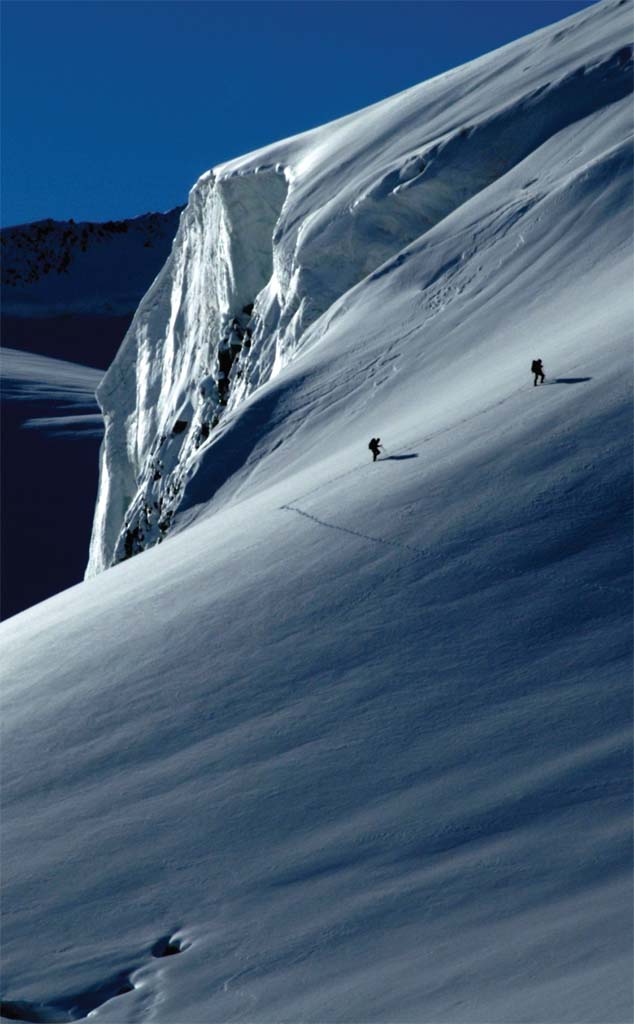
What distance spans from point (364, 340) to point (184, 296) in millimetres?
11357

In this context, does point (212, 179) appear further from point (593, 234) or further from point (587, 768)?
point (587, 768)

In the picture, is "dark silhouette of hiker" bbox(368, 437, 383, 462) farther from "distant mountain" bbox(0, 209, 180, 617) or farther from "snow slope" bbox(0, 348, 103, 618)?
"distant mountain" bbox(0, 209, 180, 617)

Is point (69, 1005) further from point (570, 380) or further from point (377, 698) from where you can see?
point (570, 380)

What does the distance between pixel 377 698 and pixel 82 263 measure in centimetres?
6495

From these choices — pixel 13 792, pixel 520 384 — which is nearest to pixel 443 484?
pixel 520 384

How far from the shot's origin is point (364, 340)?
14812 millimetres

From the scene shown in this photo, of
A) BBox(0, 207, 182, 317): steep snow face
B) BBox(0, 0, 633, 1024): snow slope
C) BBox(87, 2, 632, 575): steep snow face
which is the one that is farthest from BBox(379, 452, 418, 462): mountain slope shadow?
BBox(0, 207, 182, 317): steep snow face

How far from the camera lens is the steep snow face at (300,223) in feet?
55.7

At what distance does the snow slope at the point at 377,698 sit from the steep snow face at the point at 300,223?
216 centimetres

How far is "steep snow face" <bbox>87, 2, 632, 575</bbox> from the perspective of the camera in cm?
1697

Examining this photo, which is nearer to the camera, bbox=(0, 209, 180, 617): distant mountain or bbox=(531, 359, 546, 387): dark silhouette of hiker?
bbox=(531, 359, 546, 387): dark silhouette of hiker

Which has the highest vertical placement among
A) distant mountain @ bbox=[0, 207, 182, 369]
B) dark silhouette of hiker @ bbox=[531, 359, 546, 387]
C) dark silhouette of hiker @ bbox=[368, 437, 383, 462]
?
distant mountain @ bbox=[0, 207, 182, 369]

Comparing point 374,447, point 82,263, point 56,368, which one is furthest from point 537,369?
point 82,263

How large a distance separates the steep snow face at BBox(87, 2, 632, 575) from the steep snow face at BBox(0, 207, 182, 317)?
133ft
